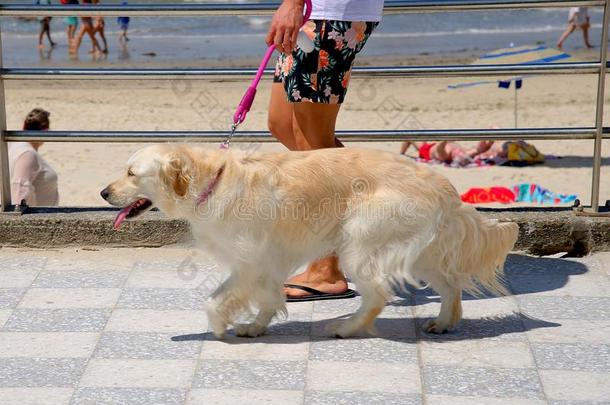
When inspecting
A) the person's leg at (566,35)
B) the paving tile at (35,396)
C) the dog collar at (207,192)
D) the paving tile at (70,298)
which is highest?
the person's leg at (566,35)

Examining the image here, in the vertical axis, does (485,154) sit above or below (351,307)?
below

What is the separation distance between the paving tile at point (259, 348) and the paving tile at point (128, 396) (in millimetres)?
406

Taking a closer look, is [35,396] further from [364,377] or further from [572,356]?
[572,356]

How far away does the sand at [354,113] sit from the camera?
10.9 meters

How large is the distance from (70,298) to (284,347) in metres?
1.26

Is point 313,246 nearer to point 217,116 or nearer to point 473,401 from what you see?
point 473,401

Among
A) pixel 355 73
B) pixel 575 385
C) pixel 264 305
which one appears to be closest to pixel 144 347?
pixel 264 305

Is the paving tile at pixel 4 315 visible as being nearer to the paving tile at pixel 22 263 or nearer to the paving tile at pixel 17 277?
the paving tile at pixel 17 277

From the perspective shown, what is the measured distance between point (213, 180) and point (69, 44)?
18708 mm

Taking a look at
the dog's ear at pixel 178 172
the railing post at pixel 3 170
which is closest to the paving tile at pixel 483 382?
the dog's ear at pixel 178 172

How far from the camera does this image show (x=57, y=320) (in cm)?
444

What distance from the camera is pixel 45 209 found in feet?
19.1

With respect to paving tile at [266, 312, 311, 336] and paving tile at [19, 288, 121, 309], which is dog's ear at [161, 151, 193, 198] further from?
paving tile at [19, 288, 121, 309]

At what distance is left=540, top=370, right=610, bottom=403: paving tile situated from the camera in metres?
3.57
